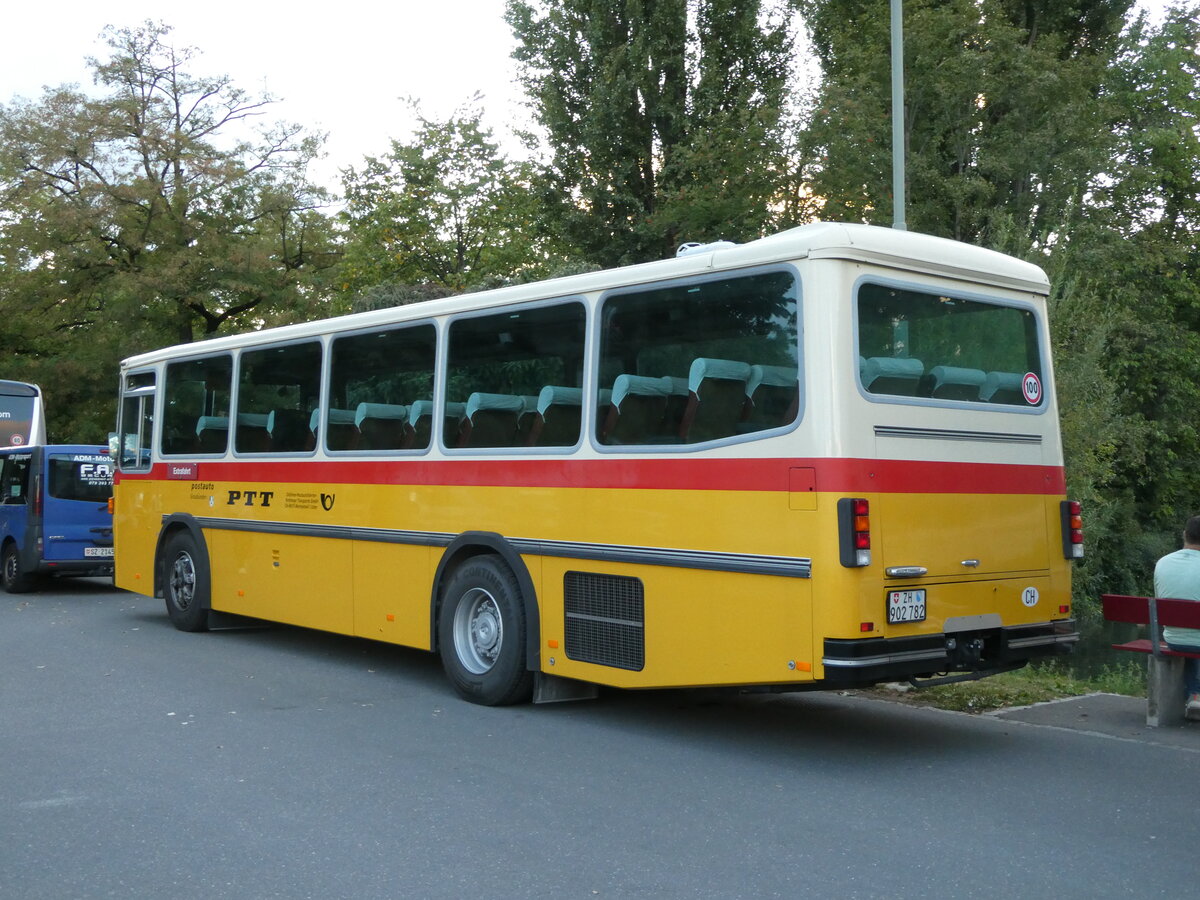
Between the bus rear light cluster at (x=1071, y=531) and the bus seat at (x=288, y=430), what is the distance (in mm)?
6253

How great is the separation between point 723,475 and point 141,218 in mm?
28786

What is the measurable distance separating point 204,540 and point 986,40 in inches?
667

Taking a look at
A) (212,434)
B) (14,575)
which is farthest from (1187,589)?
(14,575)

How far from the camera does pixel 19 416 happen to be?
965 inches

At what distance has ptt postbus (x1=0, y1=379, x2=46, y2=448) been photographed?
24391 mm

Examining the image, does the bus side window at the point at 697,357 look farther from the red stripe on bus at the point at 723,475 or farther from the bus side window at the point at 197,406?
the bus side window at the point at 197,406

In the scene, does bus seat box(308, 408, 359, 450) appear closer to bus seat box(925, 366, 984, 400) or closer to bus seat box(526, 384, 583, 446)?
bus seat box(526, 384, 583, 446)

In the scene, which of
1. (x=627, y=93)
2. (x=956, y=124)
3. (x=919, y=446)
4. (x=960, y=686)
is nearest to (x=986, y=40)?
(x=956, y=124)

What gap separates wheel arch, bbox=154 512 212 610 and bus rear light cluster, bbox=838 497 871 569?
7843 mm

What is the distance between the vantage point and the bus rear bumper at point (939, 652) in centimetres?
653

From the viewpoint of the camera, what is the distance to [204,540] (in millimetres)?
12500

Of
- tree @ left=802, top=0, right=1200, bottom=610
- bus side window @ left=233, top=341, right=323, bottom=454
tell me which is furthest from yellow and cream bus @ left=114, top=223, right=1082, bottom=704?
tree @ left=802, top=0, right=1200, bottom=610

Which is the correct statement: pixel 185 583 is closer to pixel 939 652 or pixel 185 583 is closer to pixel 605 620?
pixel 605 620

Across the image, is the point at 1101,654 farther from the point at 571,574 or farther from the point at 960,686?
the point at 571,574
